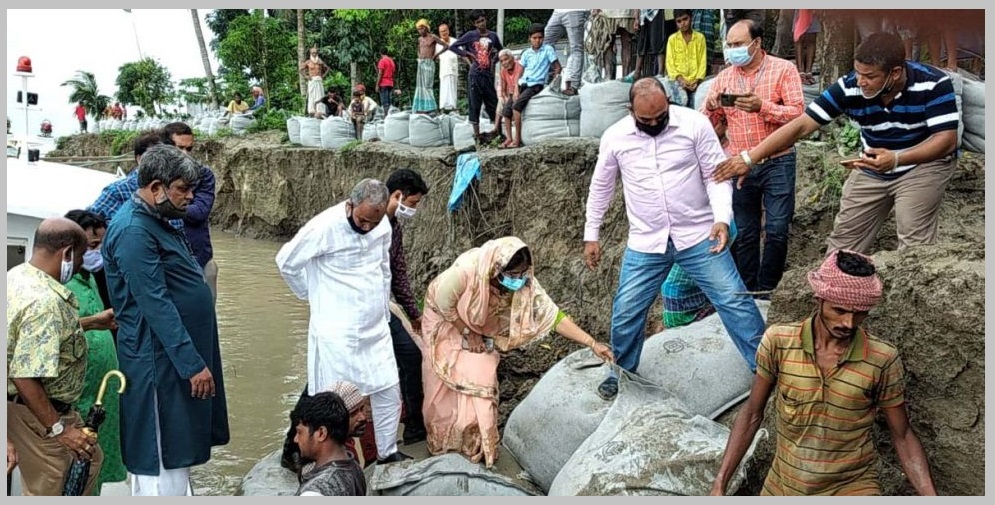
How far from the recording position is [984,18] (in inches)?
112

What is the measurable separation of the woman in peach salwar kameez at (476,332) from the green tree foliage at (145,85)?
3127cm

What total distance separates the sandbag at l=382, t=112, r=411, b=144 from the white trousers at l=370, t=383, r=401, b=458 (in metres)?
8.55

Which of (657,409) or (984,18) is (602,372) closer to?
(657,409)

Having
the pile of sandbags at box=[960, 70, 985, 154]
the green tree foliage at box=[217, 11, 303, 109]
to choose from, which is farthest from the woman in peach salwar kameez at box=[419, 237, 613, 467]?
the green tree foliage at box=[217, 11, 303, 109]

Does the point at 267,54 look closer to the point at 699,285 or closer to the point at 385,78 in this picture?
the point at 385,78

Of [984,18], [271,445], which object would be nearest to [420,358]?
[271,445]

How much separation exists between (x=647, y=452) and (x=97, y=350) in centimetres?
238

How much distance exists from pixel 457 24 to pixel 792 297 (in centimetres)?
1855

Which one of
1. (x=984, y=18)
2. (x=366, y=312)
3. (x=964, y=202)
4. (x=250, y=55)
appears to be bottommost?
(x=366, y=312)

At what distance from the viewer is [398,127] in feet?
40.9

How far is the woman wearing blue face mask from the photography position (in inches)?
140

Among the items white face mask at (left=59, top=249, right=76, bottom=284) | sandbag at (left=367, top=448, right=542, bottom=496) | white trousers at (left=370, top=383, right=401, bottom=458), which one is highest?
white face mask at (left=59, top=249, right=76, bottom=284)

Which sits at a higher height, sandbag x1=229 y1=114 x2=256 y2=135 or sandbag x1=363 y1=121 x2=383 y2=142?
sandbag x1=229 y1=114 x2=256 y2=135

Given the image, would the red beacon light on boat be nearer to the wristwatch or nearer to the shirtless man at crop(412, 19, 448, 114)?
the wristwatch
